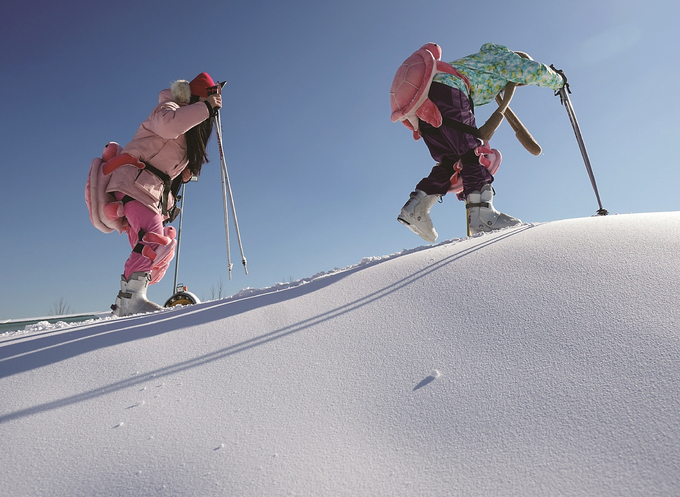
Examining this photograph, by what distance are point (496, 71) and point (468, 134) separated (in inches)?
22.8

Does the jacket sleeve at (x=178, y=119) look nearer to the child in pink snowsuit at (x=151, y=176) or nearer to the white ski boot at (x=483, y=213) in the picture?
the child in pink snowsuit at (x=151, y=176)

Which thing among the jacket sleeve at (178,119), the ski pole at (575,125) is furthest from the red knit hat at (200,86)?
the ski pole at (575,125)

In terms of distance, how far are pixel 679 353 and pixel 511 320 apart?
30 centimetres

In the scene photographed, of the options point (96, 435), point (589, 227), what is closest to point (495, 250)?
point (589, 227)

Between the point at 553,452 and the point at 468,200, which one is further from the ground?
the point at 468,200

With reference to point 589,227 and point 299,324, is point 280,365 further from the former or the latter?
point 589,227

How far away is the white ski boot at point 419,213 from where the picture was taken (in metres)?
2.26

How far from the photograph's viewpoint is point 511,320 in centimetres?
89

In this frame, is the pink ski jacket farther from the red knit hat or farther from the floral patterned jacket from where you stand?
the floral patterned jacket

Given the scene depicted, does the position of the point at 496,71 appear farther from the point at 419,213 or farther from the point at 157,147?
the point at 157,147

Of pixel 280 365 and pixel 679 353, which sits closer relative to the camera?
pixel 679 353

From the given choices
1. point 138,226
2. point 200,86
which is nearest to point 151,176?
point 138,226

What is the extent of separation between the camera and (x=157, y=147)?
7.15 ft

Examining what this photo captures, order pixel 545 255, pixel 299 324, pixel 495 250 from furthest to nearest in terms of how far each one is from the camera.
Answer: pixel 495 250 → pixel 545 255 → pixel 299 324
